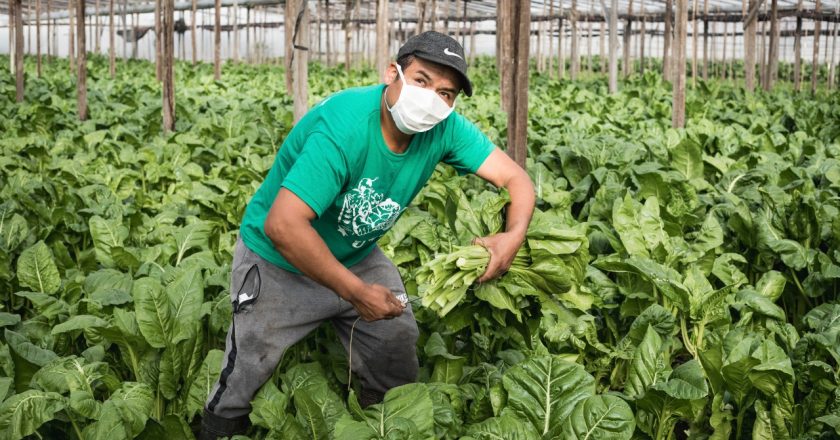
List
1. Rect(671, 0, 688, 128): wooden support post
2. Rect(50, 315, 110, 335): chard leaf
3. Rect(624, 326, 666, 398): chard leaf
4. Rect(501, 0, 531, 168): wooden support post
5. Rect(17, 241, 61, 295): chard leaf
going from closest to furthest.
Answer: Rect(624, 326, 666, 398): chard leaf
Rect(50, 315, 110, 335): chard leaf
Rect(17, 241, 61, 295): chard leaf
Rect(501, 0, 531, 168): wooden support post
Rect(671, 0, 688, 128): wooden support post

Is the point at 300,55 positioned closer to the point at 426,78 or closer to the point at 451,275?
the point at 451,275

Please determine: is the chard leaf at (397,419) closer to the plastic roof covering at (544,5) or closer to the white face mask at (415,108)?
the white face mask at (415,108)

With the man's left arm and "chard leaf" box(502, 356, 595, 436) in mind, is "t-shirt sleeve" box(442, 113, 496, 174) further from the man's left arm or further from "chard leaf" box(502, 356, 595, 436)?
"chard leaf" box(502, 356, 595, 436)

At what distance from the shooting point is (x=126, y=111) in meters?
12.2

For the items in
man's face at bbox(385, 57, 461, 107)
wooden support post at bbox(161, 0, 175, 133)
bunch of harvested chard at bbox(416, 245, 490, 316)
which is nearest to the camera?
man's face at bbox(385, 57, 461, 107)

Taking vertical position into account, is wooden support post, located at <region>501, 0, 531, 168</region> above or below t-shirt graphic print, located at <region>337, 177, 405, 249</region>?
above

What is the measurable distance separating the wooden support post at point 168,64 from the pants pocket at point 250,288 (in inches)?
282

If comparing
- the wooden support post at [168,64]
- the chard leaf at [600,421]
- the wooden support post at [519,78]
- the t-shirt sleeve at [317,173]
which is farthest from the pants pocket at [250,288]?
the wooden support post at [168,64]

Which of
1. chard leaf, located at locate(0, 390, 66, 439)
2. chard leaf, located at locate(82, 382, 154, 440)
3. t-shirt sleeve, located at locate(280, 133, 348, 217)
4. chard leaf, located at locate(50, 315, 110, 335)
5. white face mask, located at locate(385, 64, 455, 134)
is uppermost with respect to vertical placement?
white face mask, located at locate(385, 64, 455, 134)

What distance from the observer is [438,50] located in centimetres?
288

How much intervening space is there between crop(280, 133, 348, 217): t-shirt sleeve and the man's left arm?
66 centimetres

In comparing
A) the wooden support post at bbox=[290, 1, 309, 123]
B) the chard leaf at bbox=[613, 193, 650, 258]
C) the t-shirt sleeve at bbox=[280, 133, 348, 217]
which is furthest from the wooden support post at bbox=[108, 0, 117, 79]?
the t-shirt sleeve at bbox=[280, 133, 348, 217]

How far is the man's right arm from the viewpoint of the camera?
271cm

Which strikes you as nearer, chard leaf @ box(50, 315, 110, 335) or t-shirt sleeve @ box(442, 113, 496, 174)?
t-shirt sleeve @ box(442, 113, 496, 174)
